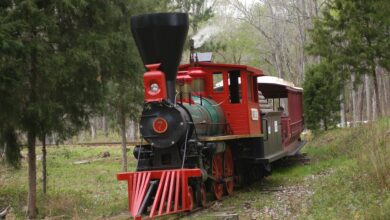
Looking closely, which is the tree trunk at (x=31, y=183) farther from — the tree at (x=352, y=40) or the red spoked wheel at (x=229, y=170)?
the tree at (x=352, y=40)

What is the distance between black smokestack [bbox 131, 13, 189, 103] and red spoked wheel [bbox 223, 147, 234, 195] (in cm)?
303

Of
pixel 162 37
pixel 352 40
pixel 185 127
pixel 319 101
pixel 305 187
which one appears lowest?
pixel 305 187

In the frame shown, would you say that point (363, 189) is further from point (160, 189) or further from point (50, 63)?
point (50, 63)

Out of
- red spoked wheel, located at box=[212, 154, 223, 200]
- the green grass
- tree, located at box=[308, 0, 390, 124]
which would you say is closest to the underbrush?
red spoked wheel, located at box=[212, 154, 223, 200]

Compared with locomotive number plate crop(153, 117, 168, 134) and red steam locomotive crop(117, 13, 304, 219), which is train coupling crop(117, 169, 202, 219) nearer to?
red steam locomotive crop(117, 13, 304, 219)

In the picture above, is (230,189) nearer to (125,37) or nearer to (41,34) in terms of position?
(125,37)

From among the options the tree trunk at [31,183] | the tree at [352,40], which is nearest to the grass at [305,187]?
the tree trunk at [31,183]

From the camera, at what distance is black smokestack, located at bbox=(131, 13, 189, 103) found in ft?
30.3

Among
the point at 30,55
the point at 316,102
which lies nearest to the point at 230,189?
the point at 30,55

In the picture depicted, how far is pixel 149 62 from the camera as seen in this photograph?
9.48m

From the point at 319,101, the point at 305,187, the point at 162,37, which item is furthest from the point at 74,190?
the point at 319,101

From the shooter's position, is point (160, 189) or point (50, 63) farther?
point (50, 63)

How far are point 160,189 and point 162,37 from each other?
2666mm

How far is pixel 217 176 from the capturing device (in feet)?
36.3
